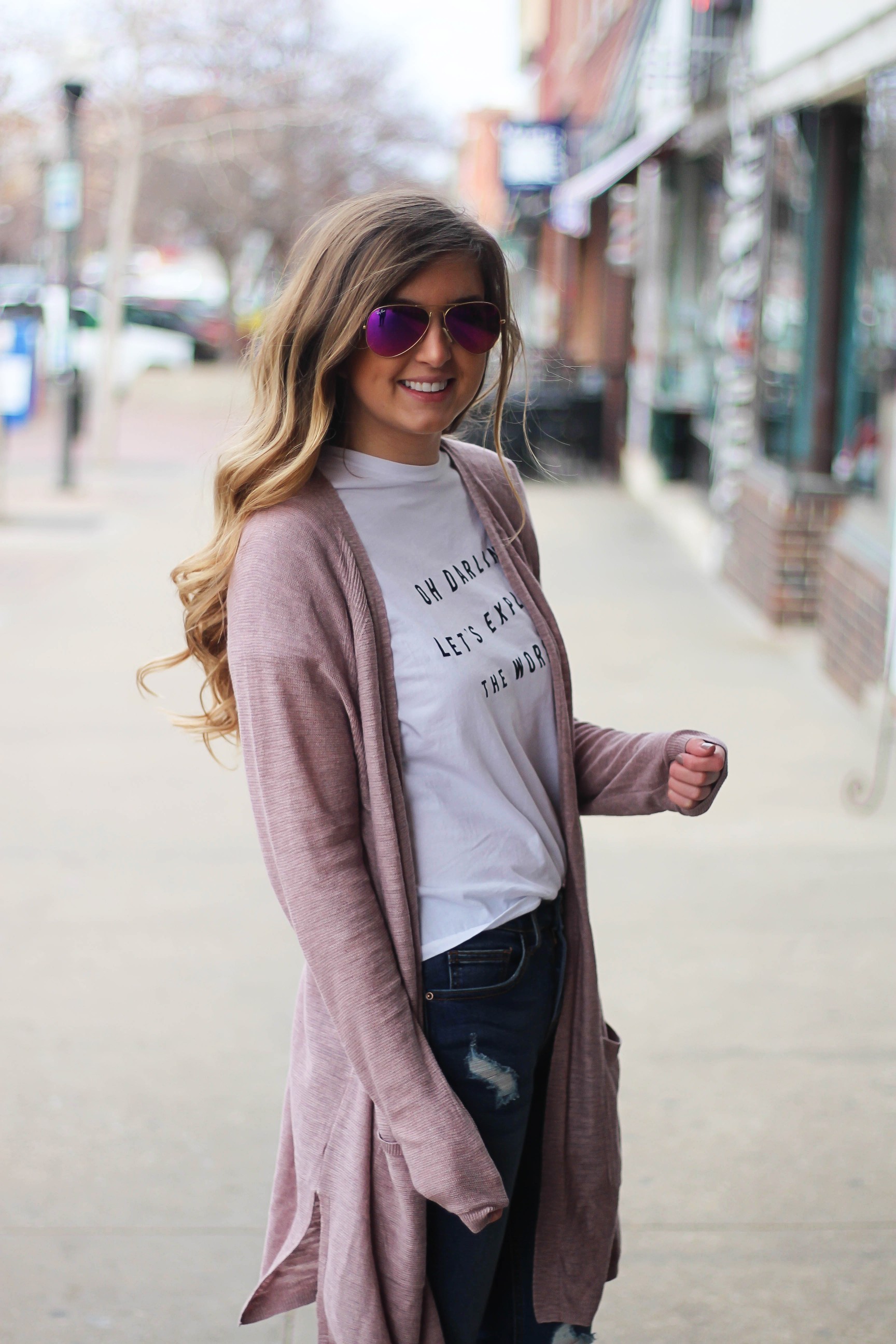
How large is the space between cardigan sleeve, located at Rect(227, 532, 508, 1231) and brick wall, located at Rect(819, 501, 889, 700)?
15.7ft

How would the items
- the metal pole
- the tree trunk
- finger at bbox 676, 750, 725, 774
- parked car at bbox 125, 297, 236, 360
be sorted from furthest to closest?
parked car at bbox 125, 297, 236, 360 → the tree trunk → the metal pole → finger at bbox 676, 750, 725, 774

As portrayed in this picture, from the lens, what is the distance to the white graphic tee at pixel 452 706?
6.52ft

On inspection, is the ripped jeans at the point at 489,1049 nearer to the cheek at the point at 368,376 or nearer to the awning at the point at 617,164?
the cheek at the point at 368,376

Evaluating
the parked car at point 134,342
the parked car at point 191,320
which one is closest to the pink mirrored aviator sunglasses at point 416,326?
the parked car at point 134,342

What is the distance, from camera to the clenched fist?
216 cm

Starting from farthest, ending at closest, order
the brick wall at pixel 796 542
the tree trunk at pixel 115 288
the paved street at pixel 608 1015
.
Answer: the tree trunk at pixel 115 288
the brick wall at pixel 796 542
the paved street at pixel 608 1015

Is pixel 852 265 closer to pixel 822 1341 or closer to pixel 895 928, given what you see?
pixel 895 928

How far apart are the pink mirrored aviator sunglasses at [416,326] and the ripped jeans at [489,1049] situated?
0.76 metres

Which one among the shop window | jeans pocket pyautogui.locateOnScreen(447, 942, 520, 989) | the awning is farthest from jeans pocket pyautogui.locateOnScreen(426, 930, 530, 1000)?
the awning

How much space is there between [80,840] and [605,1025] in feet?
11.2

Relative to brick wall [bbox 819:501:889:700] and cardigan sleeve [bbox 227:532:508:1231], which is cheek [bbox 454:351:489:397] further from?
brick wall [bbox 819:501:889:700]

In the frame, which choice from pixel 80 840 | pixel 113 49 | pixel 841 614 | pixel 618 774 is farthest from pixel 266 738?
pixel 113 49

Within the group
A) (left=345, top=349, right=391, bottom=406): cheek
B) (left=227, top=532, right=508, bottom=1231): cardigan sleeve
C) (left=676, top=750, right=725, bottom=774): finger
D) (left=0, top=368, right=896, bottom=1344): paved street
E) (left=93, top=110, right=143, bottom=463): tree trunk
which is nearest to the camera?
(left=227, top=532, right=508, bottom=1231): cardigan sleeve

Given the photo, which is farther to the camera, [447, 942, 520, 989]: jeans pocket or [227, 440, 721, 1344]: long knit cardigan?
[447, 942, 520, 989]: jeans pocket
